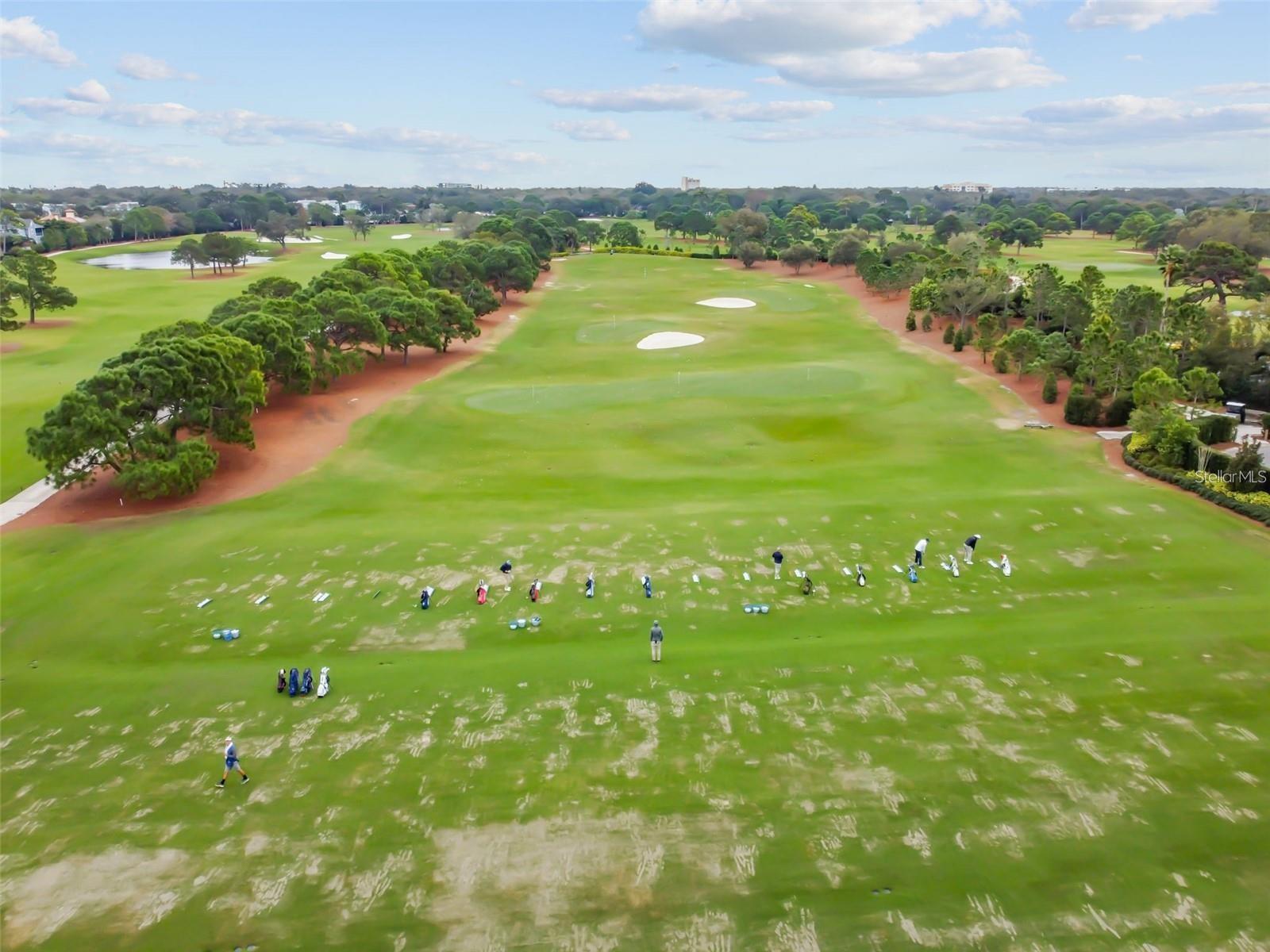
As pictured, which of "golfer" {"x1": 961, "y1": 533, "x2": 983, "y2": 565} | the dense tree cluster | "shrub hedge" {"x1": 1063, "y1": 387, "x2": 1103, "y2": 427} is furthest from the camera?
"shrub hedge" {"x1": 1063, "y1": 387, "x2": 1103, "y2": 427}

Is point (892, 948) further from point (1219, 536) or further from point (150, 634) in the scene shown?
point (1219, 536)

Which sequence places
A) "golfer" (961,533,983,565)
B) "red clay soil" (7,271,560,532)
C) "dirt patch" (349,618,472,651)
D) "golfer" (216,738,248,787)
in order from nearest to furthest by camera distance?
"golfer" (216,738,248,787) < "dirt patch" (349,618,472,651) < "golfer" (961,533,983,565) < "red clay soil" (7,271,560,532)

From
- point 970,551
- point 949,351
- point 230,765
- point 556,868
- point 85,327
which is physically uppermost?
point 949,351

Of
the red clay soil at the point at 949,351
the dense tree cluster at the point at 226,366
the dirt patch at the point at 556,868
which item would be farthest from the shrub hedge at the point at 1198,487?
the dense tree cluster at the point at 226,366

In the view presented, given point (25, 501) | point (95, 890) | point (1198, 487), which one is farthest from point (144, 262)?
point (1198, 487)

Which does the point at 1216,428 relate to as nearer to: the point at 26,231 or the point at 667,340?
the point at 667,340

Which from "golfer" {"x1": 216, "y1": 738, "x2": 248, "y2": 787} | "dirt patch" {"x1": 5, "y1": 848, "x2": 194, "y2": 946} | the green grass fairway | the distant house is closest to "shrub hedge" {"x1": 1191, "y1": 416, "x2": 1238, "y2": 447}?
"golfer" {"x1": 216, "y1": 738, "x2": 248, "y2": 787}

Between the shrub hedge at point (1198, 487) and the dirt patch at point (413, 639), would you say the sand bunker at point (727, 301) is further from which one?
the dirt patch at point (413, 639)

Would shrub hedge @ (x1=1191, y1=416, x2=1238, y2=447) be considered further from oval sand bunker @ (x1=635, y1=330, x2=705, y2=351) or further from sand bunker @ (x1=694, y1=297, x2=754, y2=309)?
sand bunker @ (x1=694, y1=297, x2=754, y2=309)
